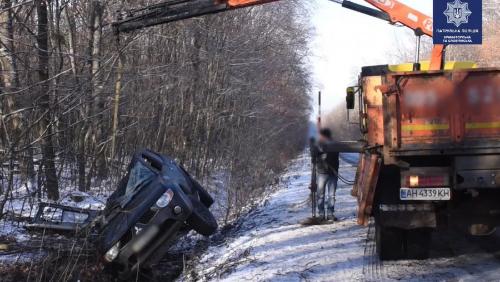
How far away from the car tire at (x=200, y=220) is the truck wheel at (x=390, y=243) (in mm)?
2445

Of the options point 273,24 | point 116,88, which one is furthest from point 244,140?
point 116,88

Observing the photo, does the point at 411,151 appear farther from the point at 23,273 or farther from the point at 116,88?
the point at 116,88

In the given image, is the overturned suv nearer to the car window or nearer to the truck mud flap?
the car window

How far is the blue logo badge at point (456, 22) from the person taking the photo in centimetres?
895

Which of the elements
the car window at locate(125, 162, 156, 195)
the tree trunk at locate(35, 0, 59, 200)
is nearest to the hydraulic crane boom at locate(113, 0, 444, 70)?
the tree trunk at locate(35, 0, 59, 200)

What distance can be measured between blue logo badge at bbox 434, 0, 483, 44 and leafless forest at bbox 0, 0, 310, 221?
2.86 meters

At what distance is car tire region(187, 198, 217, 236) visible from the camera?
27.3ft

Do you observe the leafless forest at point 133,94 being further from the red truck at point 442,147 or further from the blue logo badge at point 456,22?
the red truck at point 442,147

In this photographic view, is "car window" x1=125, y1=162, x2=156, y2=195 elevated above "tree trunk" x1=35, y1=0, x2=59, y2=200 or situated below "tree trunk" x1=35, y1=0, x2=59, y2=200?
below

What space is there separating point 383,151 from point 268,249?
9.43 ft

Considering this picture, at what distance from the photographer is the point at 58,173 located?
11.2 meters

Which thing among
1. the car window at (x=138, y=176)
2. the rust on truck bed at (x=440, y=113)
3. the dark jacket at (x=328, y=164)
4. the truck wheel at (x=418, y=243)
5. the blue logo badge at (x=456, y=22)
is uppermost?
the blue logo badge at (x=456, y=22)

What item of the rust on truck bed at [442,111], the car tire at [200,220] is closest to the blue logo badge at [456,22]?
the rust on truck bed at [442,111]

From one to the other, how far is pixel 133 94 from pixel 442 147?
11.2 metres
